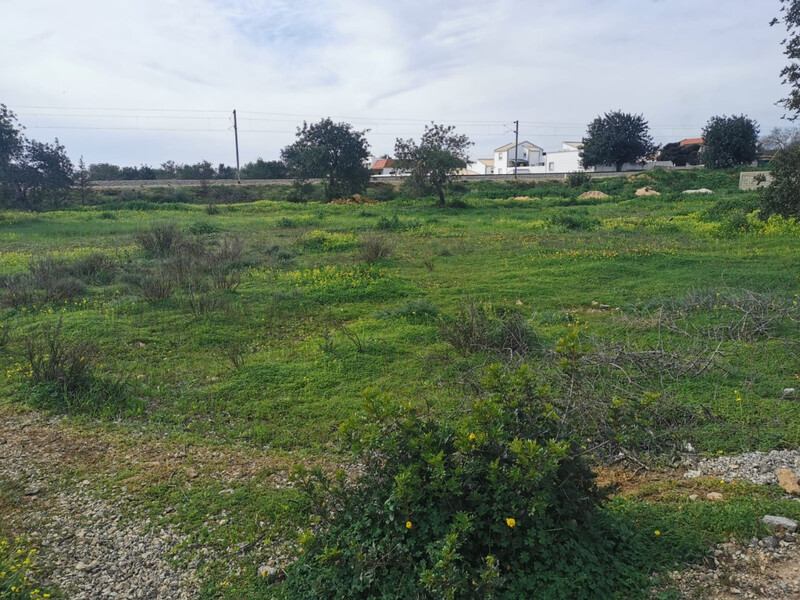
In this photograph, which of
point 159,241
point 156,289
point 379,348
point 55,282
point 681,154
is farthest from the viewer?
point 681,154

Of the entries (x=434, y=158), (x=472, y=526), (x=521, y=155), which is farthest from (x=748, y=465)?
(x=521, y=155)

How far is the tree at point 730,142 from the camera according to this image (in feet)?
140

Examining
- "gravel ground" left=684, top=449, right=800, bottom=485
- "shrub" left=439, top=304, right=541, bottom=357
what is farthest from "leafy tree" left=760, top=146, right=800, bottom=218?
"gravel ground" left=684, top=449, right=800, bottom=485

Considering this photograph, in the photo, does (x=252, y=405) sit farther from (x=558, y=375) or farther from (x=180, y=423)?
(x=558, y=375)

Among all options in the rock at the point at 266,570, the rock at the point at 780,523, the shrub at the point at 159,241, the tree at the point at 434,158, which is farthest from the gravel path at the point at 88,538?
the tree at the point at 434,158

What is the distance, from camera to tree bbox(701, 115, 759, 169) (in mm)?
42531

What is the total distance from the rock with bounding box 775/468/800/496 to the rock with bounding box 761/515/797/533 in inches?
23.2

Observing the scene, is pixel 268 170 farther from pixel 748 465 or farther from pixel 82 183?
pixel 748 465

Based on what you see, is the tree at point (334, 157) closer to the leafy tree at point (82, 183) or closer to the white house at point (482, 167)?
the leafy tree at point (82, 183)

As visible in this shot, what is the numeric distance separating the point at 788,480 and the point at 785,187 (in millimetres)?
8113

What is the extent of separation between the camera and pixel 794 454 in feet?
14.0

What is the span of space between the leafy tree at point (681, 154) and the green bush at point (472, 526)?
5871cm

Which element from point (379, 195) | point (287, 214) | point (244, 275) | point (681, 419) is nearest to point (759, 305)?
point (681, 419)

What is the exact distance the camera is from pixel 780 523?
3244 millimetres
